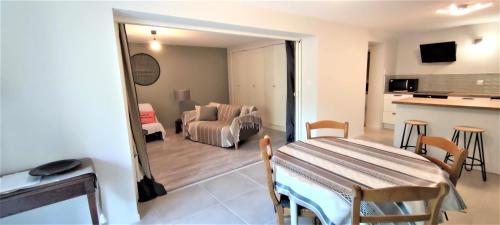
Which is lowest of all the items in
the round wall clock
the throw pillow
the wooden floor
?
the wooden floor

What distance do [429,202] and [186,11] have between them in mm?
2364

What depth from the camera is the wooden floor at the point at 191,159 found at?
122 inches

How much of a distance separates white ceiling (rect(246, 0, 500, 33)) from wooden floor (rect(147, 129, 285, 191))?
2.22 m

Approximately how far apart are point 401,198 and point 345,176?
1.25 ft

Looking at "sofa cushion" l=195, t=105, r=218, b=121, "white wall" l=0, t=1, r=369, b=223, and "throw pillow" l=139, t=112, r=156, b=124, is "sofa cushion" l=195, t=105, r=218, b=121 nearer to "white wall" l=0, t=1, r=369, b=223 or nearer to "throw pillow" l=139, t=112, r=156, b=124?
"throw pillow" l=139, t=112, r=156, b=124

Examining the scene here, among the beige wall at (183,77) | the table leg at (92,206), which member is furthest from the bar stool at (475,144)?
the beige wall at (183,77)

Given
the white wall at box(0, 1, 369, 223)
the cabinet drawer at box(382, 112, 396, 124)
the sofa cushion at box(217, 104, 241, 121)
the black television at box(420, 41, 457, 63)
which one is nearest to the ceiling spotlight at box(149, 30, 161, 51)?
the sofa cushion at box(217, 104, 241, 121)

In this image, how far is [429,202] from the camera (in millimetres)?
1121

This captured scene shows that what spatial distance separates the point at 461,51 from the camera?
15.2 feet

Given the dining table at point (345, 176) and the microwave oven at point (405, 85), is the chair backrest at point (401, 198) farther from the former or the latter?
the microwave oven at point (405, 85)

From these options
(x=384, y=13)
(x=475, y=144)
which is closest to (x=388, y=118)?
(x=475, y=144)

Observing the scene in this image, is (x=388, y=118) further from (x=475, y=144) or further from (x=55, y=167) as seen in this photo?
(x=55, y=167)

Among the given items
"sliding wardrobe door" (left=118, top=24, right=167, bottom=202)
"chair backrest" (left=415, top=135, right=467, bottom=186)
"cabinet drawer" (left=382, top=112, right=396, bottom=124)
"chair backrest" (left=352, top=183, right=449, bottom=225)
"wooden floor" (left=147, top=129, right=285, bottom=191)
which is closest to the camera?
"chair backrest" (left=352, top=183, right=449, bottom=225)

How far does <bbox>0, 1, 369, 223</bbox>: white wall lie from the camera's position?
63.5 inches
